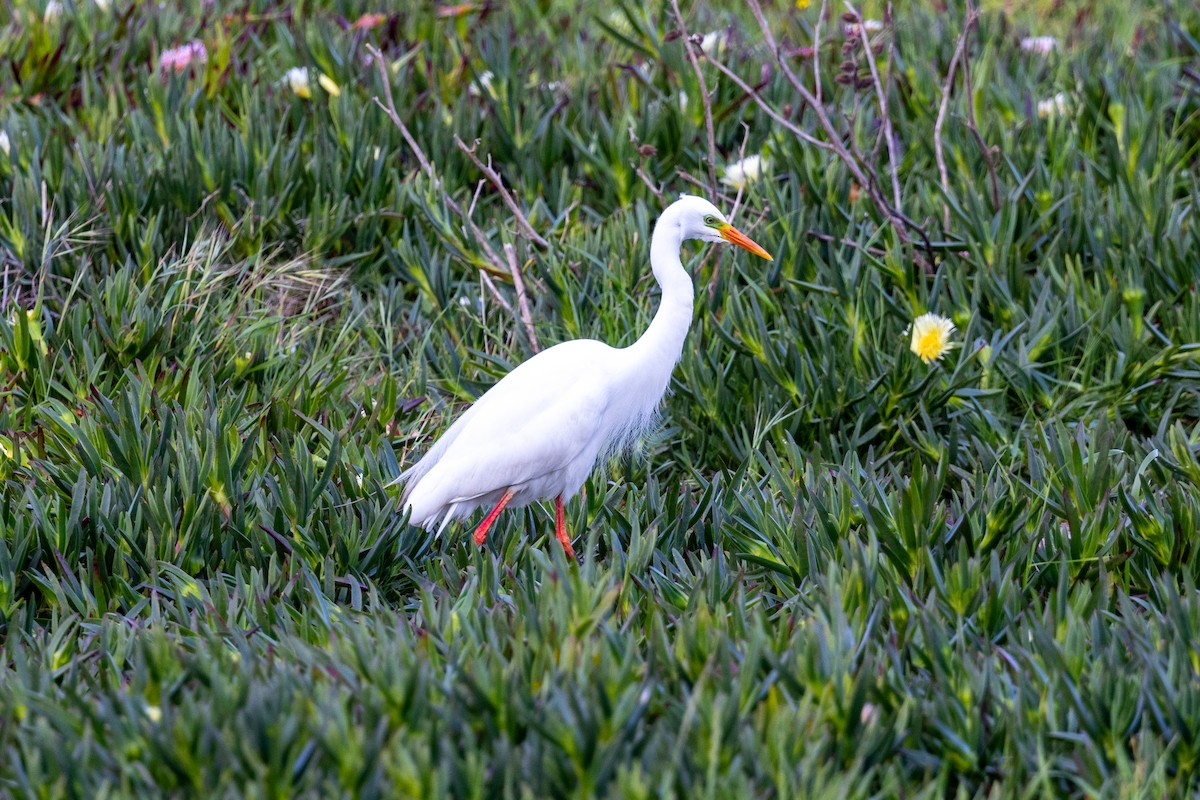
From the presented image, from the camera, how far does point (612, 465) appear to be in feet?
12.6

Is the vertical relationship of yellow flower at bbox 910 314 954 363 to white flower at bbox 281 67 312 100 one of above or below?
below

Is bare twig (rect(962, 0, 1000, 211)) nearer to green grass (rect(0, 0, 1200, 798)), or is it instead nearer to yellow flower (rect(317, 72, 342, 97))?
green grass (rect(0, 0, 1200, 798))

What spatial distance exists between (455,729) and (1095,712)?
1033 millimetres

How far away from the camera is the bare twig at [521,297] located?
4.18 m

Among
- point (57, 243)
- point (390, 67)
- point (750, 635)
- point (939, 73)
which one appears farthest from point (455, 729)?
point (939, 73)

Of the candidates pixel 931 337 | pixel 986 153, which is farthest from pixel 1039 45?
pixel 931 337

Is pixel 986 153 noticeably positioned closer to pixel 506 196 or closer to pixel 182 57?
pixel 506 196

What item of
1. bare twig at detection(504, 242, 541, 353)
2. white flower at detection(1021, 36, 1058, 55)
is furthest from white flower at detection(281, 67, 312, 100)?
white flower at detection(1021, 36, 1058, 55)

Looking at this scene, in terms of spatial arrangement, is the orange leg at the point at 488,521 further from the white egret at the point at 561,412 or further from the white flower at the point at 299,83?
the white flower at the point at 299,83

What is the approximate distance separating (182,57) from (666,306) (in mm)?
3005

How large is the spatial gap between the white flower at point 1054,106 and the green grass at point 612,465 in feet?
0.16

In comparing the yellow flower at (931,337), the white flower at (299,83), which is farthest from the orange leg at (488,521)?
the white flower at (299,83)

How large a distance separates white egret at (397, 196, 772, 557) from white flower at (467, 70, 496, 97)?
2.08 m

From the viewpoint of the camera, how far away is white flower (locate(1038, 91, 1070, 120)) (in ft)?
16.8
